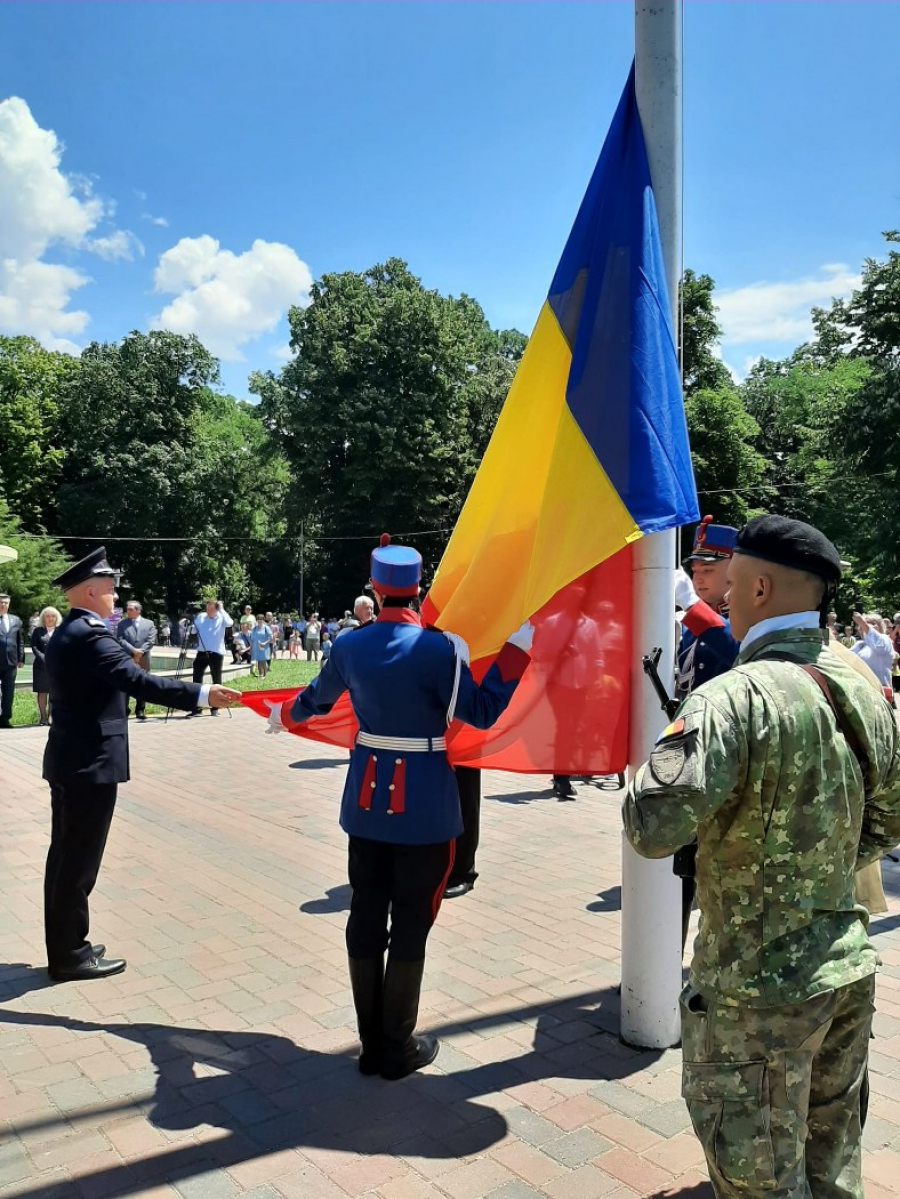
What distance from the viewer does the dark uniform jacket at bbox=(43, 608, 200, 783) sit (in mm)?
4949

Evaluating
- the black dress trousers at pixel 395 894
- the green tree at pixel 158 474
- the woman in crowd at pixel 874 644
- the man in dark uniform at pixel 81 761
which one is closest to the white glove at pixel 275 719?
the man in dark uniform at pixel 81 761

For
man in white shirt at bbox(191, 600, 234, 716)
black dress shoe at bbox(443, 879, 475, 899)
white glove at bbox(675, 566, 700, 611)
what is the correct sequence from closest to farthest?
white glove at bbox(675, 566, 700, 611) → black dress shoe at bbox(443, 879, 475, 899) → man in white shirt at bbox(191, 600, 234, 716)

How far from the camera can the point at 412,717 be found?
12.8ft

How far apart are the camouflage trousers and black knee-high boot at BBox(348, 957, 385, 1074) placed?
184 cm

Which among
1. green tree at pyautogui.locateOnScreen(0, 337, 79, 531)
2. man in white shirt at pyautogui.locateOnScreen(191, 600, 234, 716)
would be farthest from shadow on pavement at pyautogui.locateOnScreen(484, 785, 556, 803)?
green tree at pyautogui.locateOnScreen(0, 337, 79, 531)

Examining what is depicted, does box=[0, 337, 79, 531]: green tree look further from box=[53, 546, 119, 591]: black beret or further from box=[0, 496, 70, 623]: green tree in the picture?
box=[53, 546, 119, 591]: black beret

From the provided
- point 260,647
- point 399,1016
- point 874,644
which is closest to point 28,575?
point 260,647

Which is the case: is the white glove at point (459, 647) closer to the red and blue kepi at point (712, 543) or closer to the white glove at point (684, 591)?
the red and blue kepi at point (712, 543)

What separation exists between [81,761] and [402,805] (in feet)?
6.90

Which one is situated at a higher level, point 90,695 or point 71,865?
point 90,695

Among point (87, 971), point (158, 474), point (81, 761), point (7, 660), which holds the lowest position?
point (87, 971)

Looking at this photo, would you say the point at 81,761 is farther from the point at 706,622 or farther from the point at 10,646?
the point at 10,646

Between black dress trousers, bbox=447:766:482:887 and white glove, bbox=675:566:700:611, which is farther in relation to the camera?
black dress trousers, bbox=447:766:482:887

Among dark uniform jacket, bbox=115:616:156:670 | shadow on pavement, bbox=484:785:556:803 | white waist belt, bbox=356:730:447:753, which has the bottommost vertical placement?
shadow on pavement, bbox=484:785:556:803
